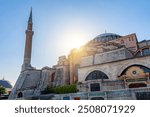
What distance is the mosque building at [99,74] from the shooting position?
12.6m

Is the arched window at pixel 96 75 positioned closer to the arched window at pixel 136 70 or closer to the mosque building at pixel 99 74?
the mosque building at pixel 99 74

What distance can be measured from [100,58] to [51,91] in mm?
9018

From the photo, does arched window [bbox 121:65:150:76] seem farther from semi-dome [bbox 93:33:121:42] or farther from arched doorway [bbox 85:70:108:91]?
semi-dome [bbox 93:33:121:42]

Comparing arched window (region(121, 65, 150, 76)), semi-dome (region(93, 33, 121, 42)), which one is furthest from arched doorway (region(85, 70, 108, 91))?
semi-dome (region(93, 33, 121, 42))

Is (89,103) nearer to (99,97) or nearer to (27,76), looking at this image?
(99,97)

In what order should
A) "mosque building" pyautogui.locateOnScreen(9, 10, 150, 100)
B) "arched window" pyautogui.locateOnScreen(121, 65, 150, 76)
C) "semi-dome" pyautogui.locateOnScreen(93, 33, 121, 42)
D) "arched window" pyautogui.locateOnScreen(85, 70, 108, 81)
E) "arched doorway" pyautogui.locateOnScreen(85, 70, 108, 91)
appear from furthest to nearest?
1. "semi-dome" pyautogui.locateOnScreen(93, 33, 121, 42)
2. "arched window" pyautogui.locateOnScreen(85, 70, 108, 81)
3. "arched doorway" pyautogui.locateOnScreen(85, 70, 108, 91)
4. "arched window" pyautogui.locateOnScreen(121, 65, 150, 76)
5. "mosque building" pyautogui.locateOnScreen(9, 10, 150, 100)

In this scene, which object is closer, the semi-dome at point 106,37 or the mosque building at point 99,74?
the mosque building at point 99,74

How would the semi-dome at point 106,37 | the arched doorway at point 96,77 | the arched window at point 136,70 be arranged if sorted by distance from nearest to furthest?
the arched window at point 136,70, the arched doorway at point 96,77, the semi-dome at point 106,37

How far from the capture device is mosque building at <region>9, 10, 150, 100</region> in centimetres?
1259

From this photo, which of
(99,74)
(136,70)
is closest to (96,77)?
(99,74)

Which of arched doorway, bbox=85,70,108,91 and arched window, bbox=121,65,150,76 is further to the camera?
arched doorway, bbox=85,70,108,91

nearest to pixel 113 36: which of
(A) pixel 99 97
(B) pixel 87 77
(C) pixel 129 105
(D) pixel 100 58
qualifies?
(D) pixel 100 58

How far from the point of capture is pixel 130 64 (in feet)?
47.4

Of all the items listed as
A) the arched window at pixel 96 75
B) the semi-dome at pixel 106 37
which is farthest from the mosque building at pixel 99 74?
the semi-dome at pixel 106 37
